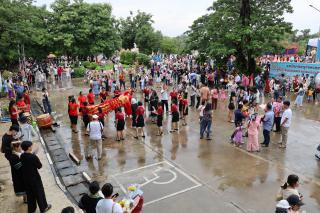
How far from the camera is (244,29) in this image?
841 inches

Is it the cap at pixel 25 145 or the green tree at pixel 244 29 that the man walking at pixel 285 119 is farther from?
the green tree at pixel 244 29

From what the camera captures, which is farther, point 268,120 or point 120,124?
point 120,124

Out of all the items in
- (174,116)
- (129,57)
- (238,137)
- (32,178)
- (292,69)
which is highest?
(129,57)

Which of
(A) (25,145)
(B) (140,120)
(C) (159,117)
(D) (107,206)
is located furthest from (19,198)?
(C) (159,117)

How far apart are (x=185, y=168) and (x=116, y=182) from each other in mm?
2180

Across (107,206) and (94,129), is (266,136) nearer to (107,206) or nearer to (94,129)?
(94,129)

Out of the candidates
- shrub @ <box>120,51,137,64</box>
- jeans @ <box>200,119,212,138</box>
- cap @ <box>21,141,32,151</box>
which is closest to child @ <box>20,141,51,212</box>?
cap @ <box>21,141,32,151</box>

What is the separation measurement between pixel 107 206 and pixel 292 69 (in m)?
20.4

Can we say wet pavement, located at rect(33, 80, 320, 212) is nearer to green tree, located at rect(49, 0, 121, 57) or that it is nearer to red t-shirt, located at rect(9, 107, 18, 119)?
red t-shirt, located at rect(9, 107, 18, 119)

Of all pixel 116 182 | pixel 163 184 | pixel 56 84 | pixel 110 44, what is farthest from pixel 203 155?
pixel 110 44

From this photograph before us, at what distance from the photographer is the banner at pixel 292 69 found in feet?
68.4

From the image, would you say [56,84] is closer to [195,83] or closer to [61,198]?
[195,83]

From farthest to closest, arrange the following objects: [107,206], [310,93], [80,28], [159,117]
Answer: [80,28], [310,93], [159,117], [107,206]

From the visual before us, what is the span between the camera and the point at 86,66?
111 ft
